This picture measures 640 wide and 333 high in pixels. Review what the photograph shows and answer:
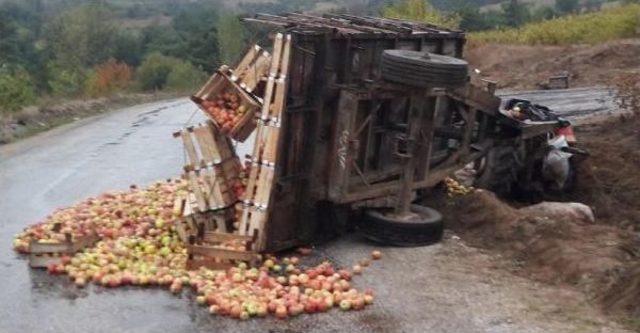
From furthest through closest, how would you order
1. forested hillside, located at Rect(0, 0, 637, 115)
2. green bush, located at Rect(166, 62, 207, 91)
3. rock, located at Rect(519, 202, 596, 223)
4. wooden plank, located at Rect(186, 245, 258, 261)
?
green bush, located at Rect(166, 62, 207, 91) → forested hillside, located at Rect(0, 0, 637, 115) → rock, located at Rect(519, 202, 596, 223) → wooden plank, located at Rect(186, 245, 258, 261)

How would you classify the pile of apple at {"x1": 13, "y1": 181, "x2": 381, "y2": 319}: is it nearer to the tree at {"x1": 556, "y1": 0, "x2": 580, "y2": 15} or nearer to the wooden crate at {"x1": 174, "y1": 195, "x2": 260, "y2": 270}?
the wooden crate at {"x1": 174, "y1": 195, "x2": 260, "y2": 270}

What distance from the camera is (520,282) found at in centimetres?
1002

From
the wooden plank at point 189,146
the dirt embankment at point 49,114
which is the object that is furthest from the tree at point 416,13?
the wooden plank at point 189,146

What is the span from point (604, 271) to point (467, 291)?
167 centimetres

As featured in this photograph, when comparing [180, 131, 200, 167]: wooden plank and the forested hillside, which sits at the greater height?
[180, 131, 200, 167]: wooden plank

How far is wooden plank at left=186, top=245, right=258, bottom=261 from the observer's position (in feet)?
33.2

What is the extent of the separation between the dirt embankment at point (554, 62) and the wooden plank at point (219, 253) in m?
19.6

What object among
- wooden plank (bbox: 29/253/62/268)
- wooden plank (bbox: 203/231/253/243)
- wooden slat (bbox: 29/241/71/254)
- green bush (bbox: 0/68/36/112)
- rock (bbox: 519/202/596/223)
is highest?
rock (bbox: 519/202/596/223)

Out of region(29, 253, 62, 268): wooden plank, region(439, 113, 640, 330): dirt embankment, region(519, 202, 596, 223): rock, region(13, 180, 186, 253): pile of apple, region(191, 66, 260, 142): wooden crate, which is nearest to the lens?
region(439, 113, 640, 330): dirt embankment

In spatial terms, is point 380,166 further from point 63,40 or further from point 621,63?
point 63,40

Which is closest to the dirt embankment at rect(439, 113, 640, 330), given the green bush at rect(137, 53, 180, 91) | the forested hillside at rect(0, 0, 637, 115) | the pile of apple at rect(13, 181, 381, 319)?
the pile of apple at rect(13, 181, 381, 319)

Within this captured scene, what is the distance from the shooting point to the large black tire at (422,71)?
10477 mm

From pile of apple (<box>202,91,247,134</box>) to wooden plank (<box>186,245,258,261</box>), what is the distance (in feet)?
5.46

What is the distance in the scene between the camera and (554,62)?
33.3m
